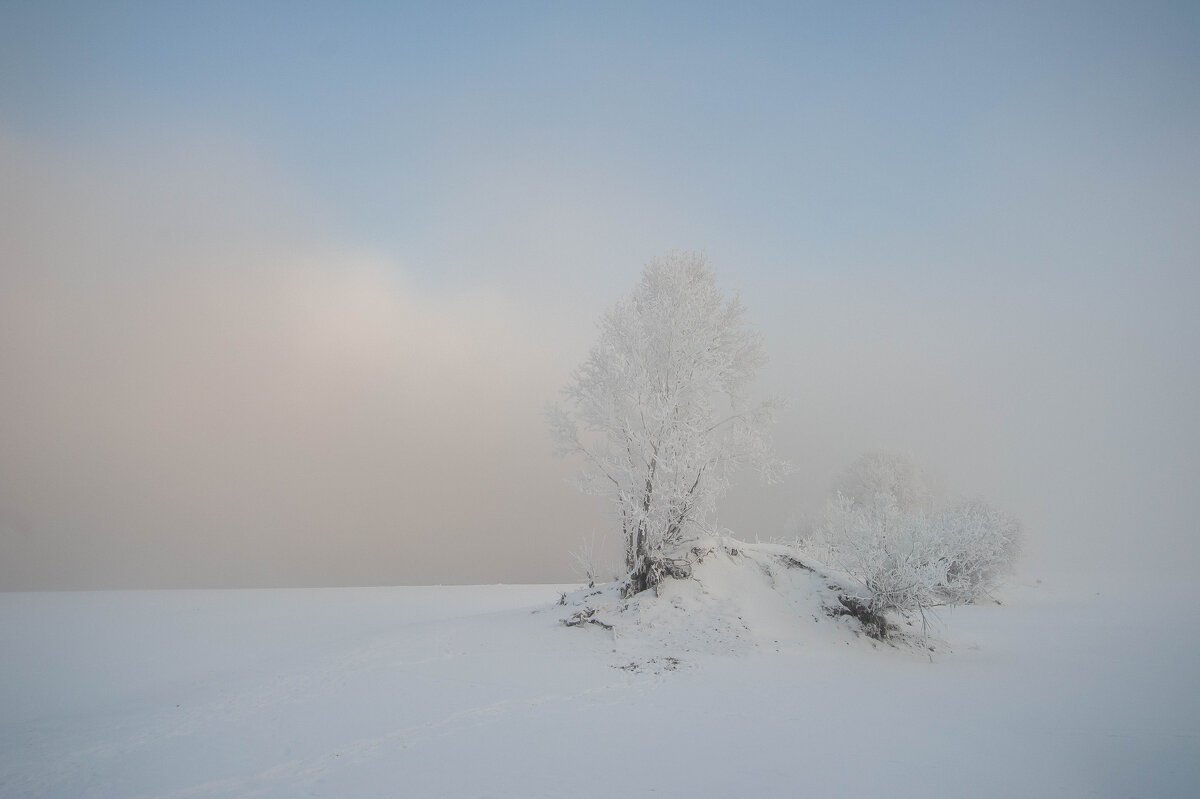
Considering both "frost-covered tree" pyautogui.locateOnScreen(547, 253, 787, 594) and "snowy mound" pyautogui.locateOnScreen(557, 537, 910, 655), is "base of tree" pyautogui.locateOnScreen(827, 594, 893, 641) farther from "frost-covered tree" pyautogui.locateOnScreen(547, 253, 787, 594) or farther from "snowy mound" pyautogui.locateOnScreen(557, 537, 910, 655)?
"frost-covered tree" pyautogui.locateOnScreen(547, 253, 787, 594)

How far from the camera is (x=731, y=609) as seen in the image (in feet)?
50.4

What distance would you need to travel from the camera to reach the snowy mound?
14.3 meters

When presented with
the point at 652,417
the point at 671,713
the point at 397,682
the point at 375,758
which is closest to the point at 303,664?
the point at 397,682

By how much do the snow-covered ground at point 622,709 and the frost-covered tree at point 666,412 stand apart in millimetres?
2193

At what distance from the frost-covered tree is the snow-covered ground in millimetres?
2193

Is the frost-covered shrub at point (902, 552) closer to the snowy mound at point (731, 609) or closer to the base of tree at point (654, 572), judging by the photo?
the snowy mound at point (731, 609)

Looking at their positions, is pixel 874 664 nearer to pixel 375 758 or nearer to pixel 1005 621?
pixel 375 758

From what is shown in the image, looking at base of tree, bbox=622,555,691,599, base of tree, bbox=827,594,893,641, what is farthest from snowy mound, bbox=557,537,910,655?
base of tree, bbox=622,555,691,599

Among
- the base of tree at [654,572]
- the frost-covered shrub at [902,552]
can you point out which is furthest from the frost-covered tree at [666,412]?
the frost-covered shrub at [902,552]

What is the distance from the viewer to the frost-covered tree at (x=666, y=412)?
653 inches

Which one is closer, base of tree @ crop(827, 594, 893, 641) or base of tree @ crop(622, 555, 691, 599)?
base of tree @ crop(827, 594, 893, 641)

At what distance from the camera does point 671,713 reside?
10031mm

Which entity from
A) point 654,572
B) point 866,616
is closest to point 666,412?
point 654,572

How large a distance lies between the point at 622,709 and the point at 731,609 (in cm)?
604
